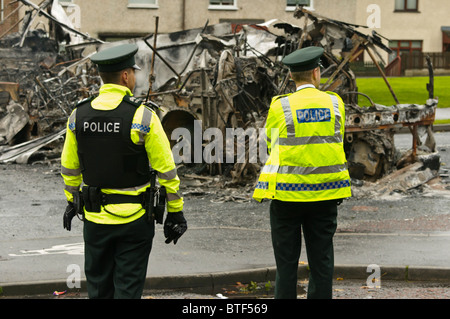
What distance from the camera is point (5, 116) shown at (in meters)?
17.3

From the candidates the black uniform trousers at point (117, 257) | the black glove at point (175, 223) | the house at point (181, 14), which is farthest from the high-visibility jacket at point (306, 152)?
the house at point (181, 14)

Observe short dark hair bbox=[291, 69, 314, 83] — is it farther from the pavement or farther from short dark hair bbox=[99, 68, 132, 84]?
the pavement

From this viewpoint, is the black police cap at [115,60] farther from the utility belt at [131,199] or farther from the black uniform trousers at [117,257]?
the black uniform trousers at [117,257]

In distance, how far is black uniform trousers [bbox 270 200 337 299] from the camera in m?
5.27

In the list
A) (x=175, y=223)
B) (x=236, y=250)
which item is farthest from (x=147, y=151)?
(x=236, y=250)

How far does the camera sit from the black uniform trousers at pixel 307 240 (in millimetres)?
5273

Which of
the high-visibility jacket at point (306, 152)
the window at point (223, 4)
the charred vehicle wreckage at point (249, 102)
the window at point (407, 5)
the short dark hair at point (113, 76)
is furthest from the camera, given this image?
the window at point (407, 5)

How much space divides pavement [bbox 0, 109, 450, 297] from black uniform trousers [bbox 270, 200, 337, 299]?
5.26 feet

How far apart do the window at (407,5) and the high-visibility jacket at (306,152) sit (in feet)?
145

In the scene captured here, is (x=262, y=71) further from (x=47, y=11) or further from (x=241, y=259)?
(x=47, y=11)

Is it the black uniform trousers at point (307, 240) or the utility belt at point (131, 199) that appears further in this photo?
the black uniform trousers at point (307, 240)

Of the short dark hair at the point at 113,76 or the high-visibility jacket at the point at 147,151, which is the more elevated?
the short dark hair at the point at 113,76

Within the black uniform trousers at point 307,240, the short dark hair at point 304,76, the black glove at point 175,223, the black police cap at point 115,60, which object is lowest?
the black uniform trousers at point 307,240
